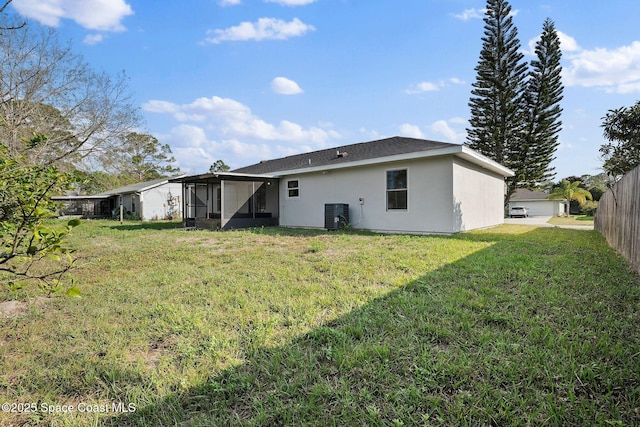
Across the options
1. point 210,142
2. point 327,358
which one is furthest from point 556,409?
point 210,142

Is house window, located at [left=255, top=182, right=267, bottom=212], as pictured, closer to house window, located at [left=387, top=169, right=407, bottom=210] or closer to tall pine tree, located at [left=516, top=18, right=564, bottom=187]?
house window, located at [left=387, top=169, right=407, bottom=210]

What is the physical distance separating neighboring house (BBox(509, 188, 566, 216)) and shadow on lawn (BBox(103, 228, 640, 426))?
1332 inches

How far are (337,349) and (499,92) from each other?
23435 millimetres

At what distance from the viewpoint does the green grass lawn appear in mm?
1768

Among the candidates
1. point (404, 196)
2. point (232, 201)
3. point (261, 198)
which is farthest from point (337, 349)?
point (261, 198)

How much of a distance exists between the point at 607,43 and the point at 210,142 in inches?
738

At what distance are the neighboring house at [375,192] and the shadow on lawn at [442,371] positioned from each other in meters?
6.22

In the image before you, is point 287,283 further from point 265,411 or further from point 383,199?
point 383,199

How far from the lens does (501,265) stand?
4977 mm

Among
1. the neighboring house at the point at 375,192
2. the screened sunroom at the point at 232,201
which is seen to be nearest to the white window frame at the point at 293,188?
the neighboring house at the point at 375,192

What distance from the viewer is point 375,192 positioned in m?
10.6

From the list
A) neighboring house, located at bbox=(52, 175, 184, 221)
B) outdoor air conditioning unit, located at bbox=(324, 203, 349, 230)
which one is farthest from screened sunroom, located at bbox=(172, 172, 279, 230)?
neighboring house, located at bbox=(52, 175, 184, 221)

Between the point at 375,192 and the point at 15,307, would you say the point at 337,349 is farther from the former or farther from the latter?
the point at 375,192

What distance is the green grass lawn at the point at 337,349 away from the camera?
1768 mm
